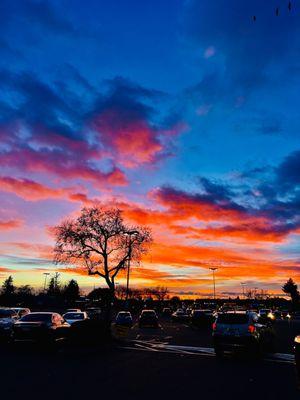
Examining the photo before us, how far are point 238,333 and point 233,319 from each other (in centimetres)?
79

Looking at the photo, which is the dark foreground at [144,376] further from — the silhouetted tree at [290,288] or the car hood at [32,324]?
the silhouetted tree at [290,288]

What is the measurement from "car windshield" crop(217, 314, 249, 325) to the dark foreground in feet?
4.31

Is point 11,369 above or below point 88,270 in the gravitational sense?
below

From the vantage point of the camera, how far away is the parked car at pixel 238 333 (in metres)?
16.1

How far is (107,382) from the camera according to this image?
10.0 m

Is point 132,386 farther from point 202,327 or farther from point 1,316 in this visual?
point 202,327

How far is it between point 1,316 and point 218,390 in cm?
1948

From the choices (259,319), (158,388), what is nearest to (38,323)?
(259,319)

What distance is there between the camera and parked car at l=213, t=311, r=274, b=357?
1608cm

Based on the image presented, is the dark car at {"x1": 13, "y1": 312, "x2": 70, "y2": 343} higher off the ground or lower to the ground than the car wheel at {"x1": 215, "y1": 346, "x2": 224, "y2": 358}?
higher

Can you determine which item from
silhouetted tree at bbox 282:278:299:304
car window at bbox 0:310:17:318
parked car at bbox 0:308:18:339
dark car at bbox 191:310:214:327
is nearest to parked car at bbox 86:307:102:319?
dark car at bbox 191:310:214:327

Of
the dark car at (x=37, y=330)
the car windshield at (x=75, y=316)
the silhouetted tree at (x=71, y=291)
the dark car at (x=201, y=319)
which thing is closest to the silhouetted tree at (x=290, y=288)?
the silhouetted tree at (x=71, y=291)

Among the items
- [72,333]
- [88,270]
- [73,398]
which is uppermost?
[88,270]

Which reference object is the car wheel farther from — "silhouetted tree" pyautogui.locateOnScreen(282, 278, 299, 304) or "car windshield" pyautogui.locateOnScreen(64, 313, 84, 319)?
"silhouetted tree" pyautogui.locateOnScreen(282, 278, 299, 304)
